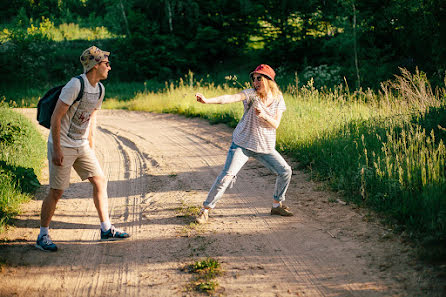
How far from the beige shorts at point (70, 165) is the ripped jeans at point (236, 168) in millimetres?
1514

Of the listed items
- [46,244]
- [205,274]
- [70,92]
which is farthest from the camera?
[46,244]

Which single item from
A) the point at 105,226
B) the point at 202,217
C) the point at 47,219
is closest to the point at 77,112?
the point at 47,219

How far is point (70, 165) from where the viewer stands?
14.7 ft

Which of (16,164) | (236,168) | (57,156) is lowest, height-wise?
(16,164)

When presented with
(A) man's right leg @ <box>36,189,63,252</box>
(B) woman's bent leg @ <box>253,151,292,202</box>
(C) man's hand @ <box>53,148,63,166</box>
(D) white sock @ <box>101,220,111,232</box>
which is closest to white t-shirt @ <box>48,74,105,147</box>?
(C) man's hand @ <box>53,148,63,166</box>

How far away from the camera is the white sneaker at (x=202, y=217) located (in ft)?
17.0

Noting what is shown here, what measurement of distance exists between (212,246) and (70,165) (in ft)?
6.34

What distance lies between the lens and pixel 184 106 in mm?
14398

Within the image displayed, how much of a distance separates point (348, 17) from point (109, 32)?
2170 cm

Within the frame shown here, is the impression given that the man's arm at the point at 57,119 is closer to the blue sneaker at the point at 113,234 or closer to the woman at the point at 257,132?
the blue sneaker at the point at 113,234

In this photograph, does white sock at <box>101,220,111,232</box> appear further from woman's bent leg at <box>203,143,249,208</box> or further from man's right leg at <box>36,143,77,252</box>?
woman's bent leg at <box>203,143,249,208</box>

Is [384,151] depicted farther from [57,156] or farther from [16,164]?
[16,164]

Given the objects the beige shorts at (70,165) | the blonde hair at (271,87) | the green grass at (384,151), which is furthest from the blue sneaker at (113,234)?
the green grass at (384,151)

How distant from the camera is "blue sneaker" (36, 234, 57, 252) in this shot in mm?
4488
